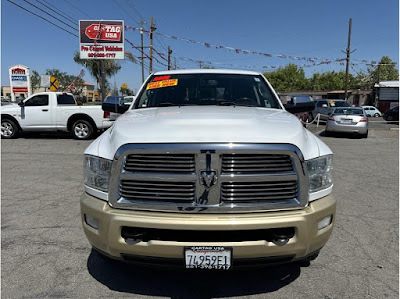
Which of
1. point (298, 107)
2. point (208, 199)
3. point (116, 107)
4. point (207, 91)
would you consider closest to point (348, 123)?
point (298, 107)

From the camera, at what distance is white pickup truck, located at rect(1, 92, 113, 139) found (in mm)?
11750

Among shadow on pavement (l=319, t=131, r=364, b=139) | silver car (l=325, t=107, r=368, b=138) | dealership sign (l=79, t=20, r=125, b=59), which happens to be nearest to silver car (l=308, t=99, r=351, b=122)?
shadow on pavement (l=319, t=131, r=364, b=139)

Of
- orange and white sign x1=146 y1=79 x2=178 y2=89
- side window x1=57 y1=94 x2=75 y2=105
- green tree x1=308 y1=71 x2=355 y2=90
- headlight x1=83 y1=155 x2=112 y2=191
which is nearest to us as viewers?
headlight x1=83 y1=155 x2=112 y2=191

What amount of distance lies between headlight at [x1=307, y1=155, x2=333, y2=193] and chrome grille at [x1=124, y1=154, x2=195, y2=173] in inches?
34.7

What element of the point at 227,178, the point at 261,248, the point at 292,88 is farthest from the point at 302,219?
the point at 292,88

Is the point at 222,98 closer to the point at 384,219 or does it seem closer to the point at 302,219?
the point at 302,219

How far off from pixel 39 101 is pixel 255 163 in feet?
38.6

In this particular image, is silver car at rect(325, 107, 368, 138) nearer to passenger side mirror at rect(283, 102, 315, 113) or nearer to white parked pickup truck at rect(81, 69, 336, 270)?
passenger side mirror at rect(283, 102, 315, 113)

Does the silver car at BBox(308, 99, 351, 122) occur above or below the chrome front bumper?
above

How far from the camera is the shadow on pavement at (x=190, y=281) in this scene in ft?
8.57

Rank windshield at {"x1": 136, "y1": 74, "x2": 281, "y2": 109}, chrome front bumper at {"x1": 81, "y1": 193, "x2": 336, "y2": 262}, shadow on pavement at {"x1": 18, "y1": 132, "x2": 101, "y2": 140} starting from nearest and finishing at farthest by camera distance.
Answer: chrome front bumper at {"x1": 81, "y1": 193, "x2": 336, "y2": 262}, windshield at {"x1": 136, "y1": 74, "x2": 281, "y2": 109}, shadow on pavement at {"x1": 18, "y1": 132, "x2": 101, "y2": 140}

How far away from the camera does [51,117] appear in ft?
38.9

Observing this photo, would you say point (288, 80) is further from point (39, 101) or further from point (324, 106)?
point (39, 101)

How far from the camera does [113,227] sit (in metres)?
2.20
